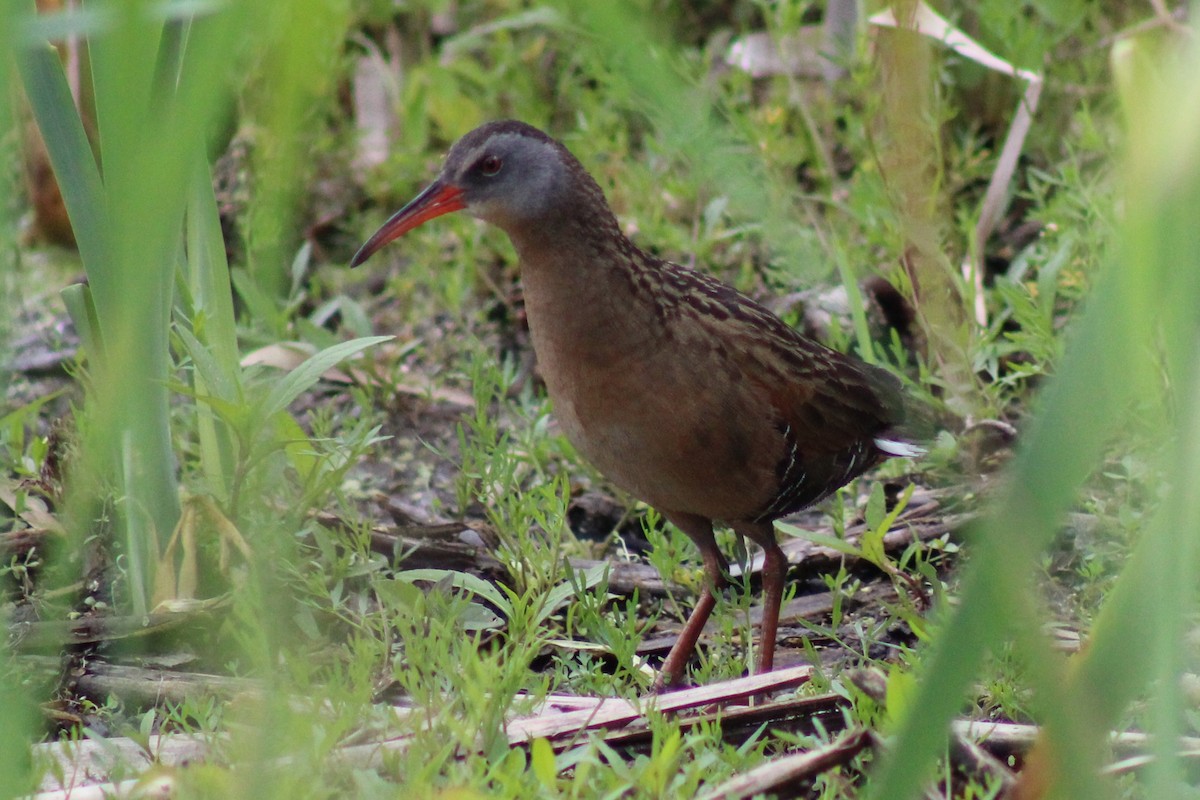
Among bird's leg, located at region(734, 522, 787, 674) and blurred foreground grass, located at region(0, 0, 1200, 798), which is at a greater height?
blurred foreground grass, located at region(0, 0, 1200, 798)

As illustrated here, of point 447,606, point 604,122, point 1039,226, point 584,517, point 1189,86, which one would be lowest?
point 584,517

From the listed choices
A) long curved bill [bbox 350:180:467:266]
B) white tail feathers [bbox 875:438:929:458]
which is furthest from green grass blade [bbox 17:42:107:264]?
white tail feathers [bbox 875:438:929:458]

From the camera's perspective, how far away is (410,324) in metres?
4.67

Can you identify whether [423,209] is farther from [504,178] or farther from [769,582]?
[769,582]

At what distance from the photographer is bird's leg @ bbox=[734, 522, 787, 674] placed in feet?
10.3

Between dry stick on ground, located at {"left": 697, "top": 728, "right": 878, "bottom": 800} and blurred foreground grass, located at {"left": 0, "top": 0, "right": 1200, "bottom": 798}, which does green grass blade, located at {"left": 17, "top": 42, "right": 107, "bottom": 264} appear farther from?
dry stick on ground, located at {"left": 697, "top": 728, "right": 878, "bottom": 800}

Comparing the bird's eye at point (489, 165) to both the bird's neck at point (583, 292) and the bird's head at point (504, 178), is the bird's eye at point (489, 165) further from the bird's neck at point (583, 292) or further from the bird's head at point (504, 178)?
the bird's neck at point (583, 292)

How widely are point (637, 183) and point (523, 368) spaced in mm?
708

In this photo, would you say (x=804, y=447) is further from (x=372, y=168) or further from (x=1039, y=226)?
(x=372, y=168)

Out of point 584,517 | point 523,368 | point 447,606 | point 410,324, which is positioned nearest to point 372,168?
point 410,324

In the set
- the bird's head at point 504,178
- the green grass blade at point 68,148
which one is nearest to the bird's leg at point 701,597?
the bird's head at point 504,178

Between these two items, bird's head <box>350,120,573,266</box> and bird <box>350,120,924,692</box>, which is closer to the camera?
bird <box>350,120,924,692</box>

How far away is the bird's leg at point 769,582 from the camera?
10.3 ft

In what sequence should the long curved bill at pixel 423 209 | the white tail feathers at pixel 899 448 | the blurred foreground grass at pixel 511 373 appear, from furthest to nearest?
the white tail feathers at pixel 899 448 < the long curved bill at pixel 423 209 < the blurred foreground grass at pixel 511 373
